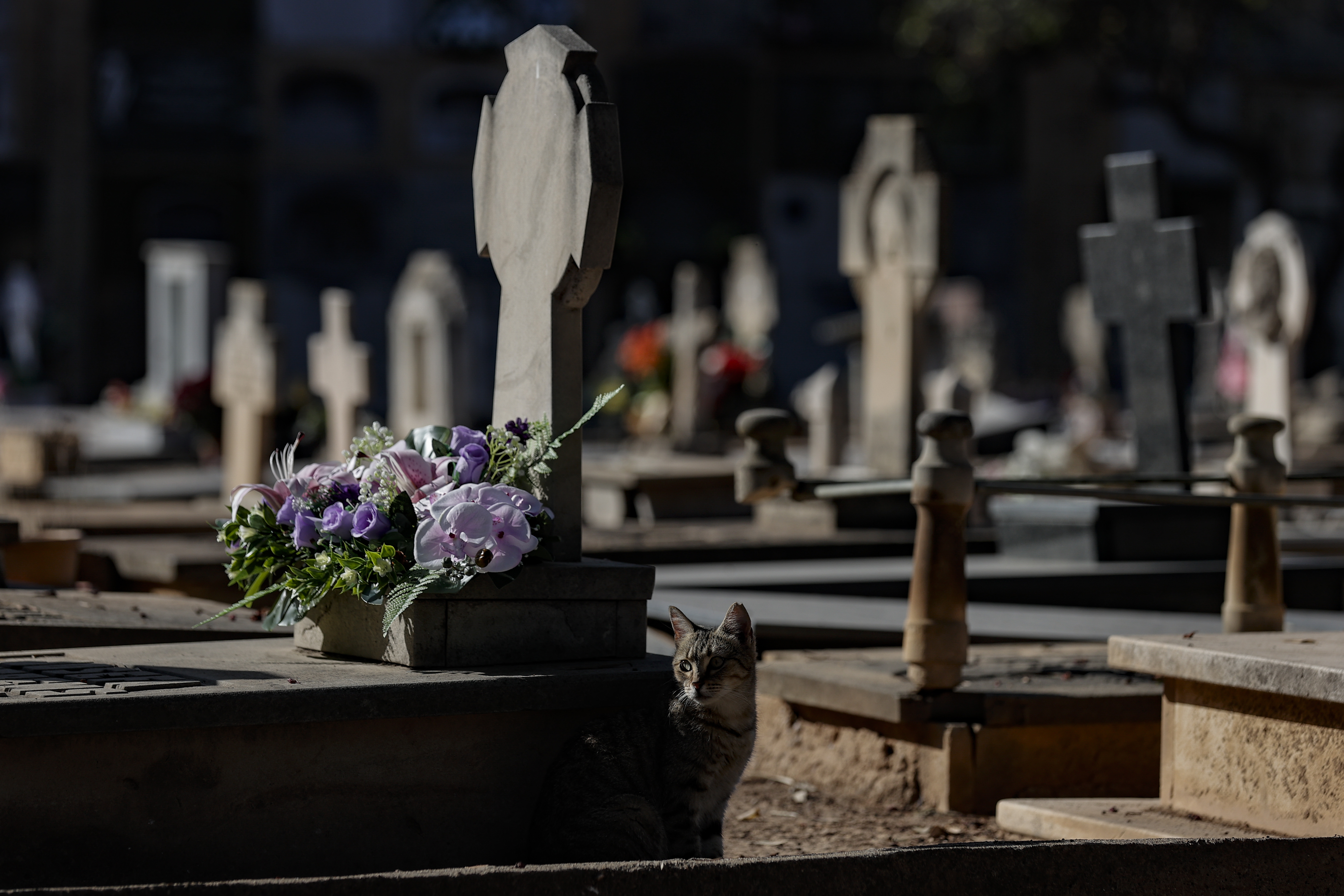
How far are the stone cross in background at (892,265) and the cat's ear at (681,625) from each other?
262 inches

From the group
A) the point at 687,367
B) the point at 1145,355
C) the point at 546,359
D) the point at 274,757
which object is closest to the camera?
the point at 274,757

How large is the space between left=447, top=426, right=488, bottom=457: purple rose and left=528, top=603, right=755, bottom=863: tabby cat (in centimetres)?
70

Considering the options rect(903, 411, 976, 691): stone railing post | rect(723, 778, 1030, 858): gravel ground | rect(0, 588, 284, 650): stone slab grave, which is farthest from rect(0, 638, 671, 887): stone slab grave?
rect(903, 411, 976, 691): stone railing post

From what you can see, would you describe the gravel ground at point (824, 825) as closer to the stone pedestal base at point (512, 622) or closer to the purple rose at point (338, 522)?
the stone pedestal base at point (512, 622)

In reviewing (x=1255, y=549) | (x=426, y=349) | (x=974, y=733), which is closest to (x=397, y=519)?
(x=974, y=733)

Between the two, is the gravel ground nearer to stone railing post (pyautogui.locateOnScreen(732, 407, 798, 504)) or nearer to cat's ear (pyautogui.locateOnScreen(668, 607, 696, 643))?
cat's ear (pyautogui.locateOnScreen(668, 607, 696, 643))

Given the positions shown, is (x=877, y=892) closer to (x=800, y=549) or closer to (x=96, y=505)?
(x=800, y=549)

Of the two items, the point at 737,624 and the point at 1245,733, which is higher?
the point at 737,624

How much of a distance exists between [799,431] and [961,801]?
1.49m

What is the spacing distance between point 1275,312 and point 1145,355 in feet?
15.1

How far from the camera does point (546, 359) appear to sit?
4.55 meters

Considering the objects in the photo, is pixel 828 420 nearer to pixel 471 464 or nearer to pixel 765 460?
pixel 765 460

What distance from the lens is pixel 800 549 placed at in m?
9.55

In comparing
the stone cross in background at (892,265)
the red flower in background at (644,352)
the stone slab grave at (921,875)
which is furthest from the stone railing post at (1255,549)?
the red flower in background at (644,352)
